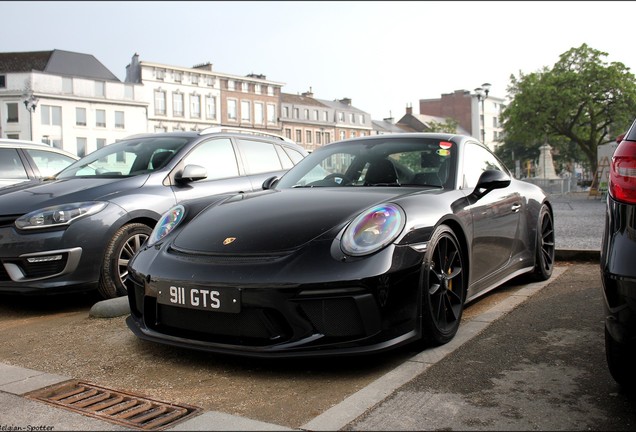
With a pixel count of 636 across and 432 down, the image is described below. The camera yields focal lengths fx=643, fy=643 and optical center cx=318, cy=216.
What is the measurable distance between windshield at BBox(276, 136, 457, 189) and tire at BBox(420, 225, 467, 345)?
1.79ft

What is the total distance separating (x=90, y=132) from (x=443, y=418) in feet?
230

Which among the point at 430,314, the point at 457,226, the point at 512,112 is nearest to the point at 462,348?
the point at 430,314

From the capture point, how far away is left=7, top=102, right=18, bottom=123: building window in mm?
63469

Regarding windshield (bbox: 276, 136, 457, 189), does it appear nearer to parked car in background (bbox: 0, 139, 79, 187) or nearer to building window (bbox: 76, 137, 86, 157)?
parked car in background (bbox: 0, 139, 79, 187)

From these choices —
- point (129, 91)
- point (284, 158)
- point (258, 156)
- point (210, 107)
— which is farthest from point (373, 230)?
point (210, 107)

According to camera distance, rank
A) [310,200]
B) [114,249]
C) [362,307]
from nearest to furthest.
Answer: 1. [362,307]
2. [310,200]
3. [114,249]

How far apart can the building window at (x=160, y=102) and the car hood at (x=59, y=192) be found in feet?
236

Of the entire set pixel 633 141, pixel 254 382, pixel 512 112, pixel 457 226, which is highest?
pixel 512 112

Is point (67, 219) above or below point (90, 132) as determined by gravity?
below

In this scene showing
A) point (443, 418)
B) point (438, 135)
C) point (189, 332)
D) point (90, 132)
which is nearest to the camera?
point (443, 418)

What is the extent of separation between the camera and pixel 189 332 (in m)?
3.35

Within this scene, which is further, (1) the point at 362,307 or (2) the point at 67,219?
(2) the point at 67,219

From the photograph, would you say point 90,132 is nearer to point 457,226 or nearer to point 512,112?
point 512,112

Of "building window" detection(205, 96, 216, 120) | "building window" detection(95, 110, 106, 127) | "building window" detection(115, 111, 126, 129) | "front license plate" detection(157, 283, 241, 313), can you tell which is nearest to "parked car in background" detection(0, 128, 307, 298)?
"front license plate" detection(157, 283, 241, 313)
